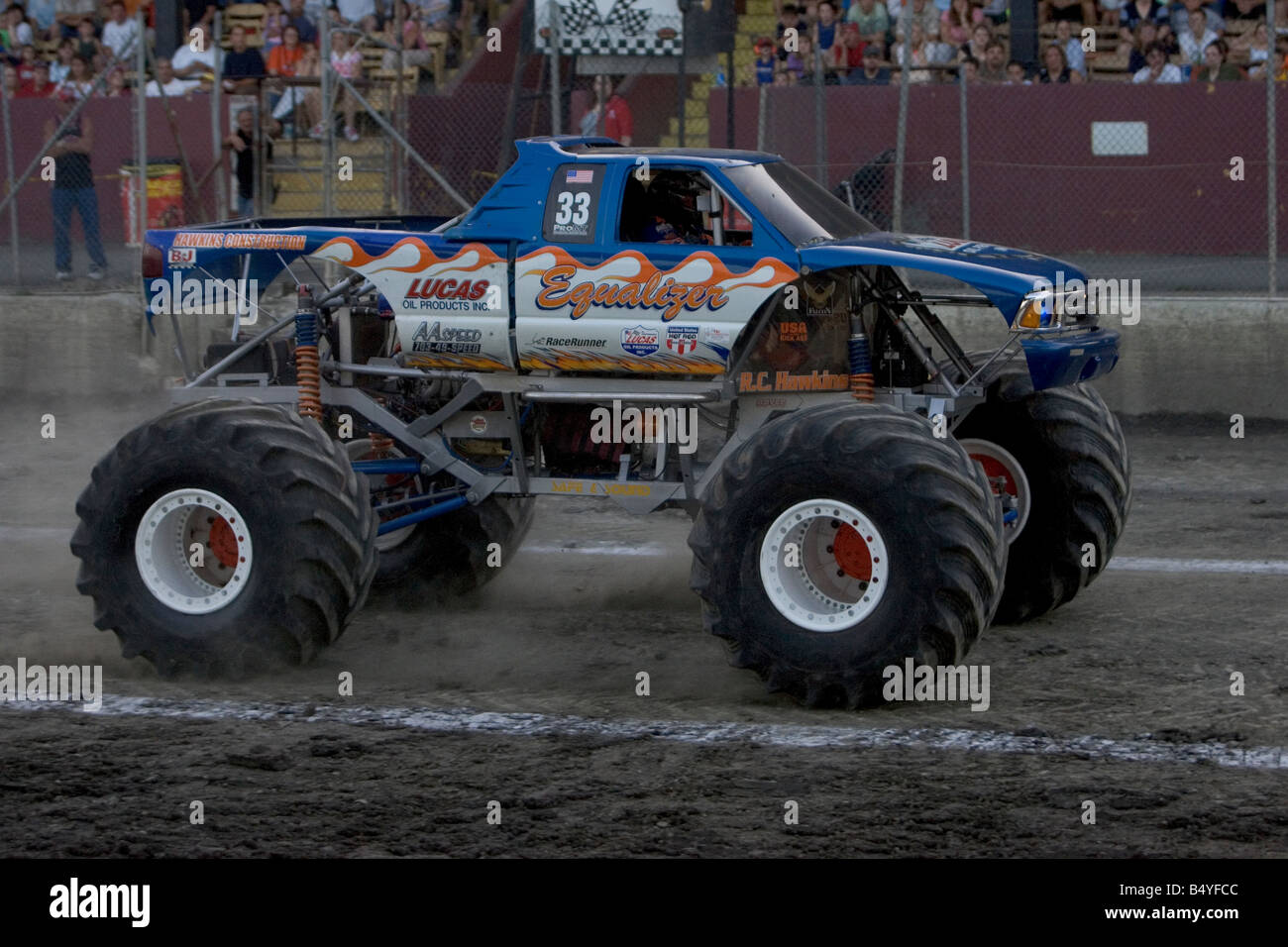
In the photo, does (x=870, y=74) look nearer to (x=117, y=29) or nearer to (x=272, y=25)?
(x=272, y=25)

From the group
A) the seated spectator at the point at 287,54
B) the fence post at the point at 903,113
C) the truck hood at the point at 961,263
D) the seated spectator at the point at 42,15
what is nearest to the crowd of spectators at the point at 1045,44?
the fence post at the point at 903,113

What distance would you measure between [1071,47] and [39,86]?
36.4ft

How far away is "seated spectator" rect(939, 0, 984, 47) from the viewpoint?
17859 millimetres

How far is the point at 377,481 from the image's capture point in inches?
340

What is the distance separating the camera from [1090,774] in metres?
5.82

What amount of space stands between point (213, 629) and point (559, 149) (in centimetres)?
253

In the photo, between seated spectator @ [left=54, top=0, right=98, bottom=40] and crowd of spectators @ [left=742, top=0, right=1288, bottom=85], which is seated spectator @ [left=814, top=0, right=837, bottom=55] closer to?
crowd of spectators @ [left=742, top=0, right=1288, bottom=85]

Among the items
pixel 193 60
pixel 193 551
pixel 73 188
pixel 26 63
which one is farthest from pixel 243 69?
pixel 193 551

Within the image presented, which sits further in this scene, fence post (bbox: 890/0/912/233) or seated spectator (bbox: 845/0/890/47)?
seated spectator (bbox: 845/0/890/47)

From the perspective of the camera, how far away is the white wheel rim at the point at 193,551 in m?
7.16

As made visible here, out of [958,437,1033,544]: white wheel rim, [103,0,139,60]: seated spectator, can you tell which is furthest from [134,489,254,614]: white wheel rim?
[103,0,139,60]: seated spectator

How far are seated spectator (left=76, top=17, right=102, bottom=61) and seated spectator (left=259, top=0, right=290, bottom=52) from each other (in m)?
1.91
